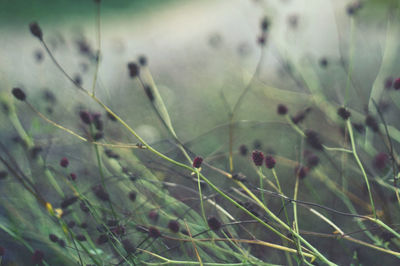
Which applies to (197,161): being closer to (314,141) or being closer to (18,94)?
(314,141)

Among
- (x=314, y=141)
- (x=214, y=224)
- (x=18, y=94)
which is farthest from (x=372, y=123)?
(x=18, y=94)

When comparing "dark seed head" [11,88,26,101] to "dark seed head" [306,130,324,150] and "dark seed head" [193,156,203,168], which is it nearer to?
"dark seed head" [193,156,203,168]

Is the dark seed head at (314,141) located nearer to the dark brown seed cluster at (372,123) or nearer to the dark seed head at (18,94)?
the dark brown seed cluster at (372,123)

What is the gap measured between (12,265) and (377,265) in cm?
66

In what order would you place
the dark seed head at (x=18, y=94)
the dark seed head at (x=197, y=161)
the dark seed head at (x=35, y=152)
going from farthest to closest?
the dark seed head at (x=35, y=152), the dark seed head at (x=18, y=94), the dark seed head at (x=197, y=161)

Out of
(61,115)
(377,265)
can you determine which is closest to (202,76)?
(61,115)

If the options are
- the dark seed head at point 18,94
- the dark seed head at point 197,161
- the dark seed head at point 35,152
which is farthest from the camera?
the dark seed head at point 35,152

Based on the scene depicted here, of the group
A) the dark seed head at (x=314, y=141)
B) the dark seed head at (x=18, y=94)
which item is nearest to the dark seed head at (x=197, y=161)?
the dark seed head at (x=314, y=141)

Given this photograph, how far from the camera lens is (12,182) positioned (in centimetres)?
87

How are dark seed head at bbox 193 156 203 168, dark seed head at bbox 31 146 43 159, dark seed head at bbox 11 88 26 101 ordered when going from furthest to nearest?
1. dark seed head at bbox 31 146 43 159
2. dark seed head at bbox 11 88 26 101
3. dark seed head at bbox 193 156 203 168

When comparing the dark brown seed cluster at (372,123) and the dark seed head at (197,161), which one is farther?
the dark brown seed cluster at (372,123)

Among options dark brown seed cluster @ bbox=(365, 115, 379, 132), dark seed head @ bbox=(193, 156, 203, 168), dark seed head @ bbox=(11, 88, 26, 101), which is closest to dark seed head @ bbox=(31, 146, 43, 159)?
dark seed head @ bbox=(11, 88, 26, 101)

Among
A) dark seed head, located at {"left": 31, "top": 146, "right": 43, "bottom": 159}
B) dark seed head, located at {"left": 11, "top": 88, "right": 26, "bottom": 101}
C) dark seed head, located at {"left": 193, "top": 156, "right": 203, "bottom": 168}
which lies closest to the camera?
dark seed head, located at {"left": 193, "top": 156, "right": 203, "bottom": 168}

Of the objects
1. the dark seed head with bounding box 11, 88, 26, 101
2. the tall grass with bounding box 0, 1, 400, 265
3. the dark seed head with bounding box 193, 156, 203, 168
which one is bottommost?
the tall grass with bounding box 0, 1, 400, 265
